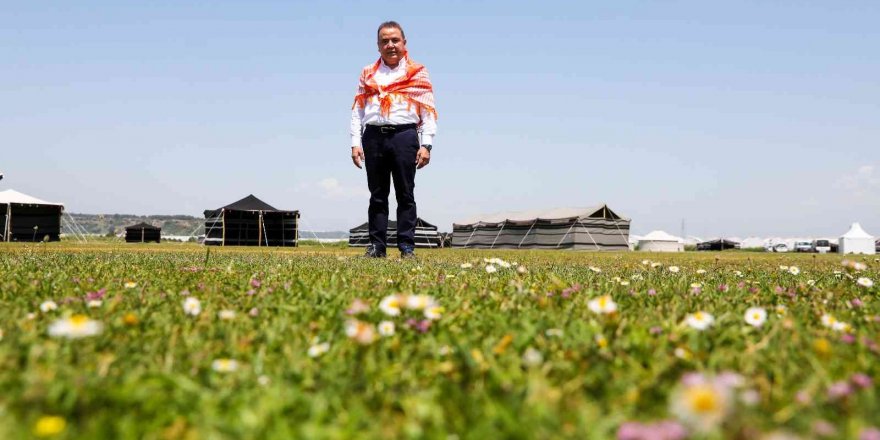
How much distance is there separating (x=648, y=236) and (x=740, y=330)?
2082 inches

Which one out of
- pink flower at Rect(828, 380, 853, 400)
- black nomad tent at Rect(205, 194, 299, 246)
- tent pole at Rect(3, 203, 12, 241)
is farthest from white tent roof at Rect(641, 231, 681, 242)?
pink flower at Rect(828, 380, 853, 400)

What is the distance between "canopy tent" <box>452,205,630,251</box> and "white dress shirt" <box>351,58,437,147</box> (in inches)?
974

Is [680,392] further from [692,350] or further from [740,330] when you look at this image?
[740,330]

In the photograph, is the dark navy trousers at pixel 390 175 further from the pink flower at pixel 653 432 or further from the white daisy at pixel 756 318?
the pink flower at pixel 653 432

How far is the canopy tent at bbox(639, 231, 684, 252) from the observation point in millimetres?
50875

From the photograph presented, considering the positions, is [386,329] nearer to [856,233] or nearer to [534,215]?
[534,215]

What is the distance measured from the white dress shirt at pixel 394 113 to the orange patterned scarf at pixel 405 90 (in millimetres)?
36

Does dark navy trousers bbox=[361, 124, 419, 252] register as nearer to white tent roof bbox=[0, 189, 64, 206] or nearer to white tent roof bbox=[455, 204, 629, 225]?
white tent roof bbox=[0, 189, 64, 206]

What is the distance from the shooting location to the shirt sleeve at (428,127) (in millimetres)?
7543

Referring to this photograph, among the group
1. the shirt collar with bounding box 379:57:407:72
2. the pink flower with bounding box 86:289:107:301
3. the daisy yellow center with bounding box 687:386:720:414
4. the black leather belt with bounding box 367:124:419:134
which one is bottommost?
the daisy yellow center with bounding box 687:386:720:414

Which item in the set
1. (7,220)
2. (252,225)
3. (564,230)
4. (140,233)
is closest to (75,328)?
(252,225)

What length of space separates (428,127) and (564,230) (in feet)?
83.7

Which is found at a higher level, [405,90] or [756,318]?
[405,90]

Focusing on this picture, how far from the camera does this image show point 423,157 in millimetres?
7547
